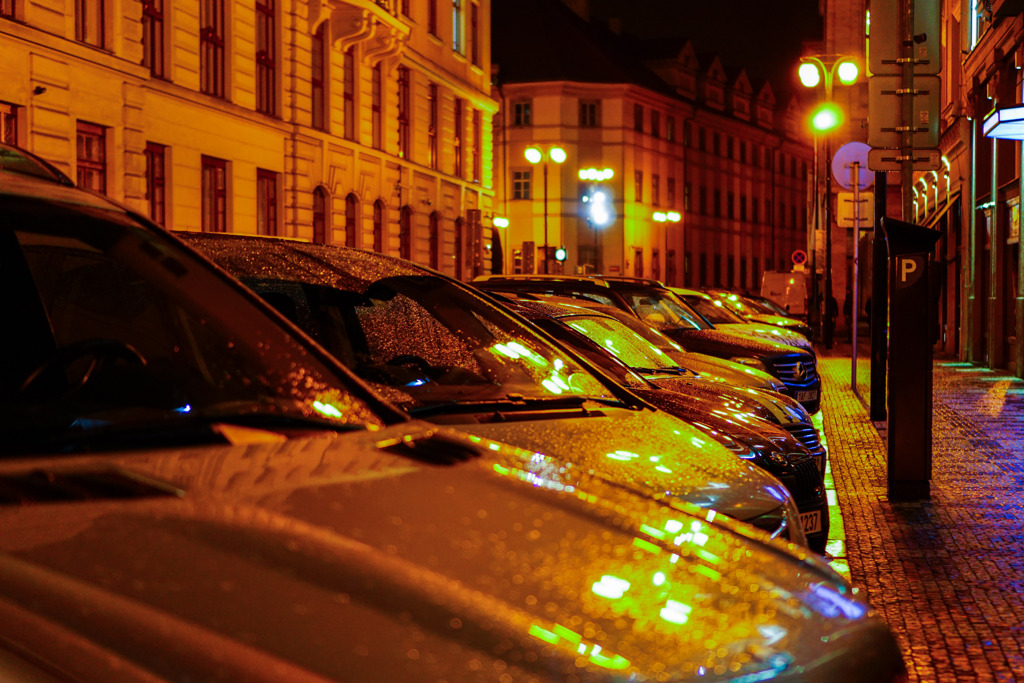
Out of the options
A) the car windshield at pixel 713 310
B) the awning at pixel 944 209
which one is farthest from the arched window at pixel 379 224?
the car windshield at pixel 713 310

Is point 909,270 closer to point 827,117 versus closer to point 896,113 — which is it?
point 896,113

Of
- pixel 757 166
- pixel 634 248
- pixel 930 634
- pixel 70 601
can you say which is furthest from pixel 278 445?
pixel 757 166

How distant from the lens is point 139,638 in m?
1.53

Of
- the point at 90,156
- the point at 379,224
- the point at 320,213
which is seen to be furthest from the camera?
the point at 379,224

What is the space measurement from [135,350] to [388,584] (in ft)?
3.53

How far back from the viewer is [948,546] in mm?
8008

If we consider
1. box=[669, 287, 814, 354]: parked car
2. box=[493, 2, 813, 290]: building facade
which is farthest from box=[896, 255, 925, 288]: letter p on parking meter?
box=[493, 2, 813, 290]: building facade

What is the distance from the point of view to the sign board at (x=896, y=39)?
14883 millimetres

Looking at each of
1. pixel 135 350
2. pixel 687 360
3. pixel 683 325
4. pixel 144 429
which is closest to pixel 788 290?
pixel 683 325

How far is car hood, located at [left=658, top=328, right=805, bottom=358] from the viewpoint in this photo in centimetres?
1427

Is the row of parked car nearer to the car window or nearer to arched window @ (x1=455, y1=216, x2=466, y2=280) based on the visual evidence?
the car window

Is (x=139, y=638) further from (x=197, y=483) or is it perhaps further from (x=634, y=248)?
(x=634, y=248)

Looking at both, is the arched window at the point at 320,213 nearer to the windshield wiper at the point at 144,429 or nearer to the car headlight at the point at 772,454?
the car headlight at the point at 772,454

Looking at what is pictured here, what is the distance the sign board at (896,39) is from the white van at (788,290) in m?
37.0
